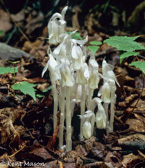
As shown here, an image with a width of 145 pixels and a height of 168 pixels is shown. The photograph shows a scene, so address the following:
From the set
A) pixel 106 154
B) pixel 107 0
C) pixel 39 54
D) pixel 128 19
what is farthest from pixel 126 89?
pixel 107 0

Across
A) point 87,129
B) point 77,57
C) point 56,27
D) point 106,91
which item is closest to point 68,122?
point 87,129

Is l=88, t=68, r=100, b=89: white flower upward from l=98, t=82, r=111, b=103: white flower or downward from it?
upward

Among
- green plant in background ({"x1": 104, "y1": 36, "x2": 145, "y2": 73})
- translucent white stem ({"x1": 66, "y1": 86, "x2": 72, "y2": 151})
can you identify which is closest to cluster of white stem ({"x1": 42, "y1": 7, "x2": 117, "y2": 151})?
translucent white stem ({"x1": 66, "y1": 86, "x2": 72, "y2": 151})

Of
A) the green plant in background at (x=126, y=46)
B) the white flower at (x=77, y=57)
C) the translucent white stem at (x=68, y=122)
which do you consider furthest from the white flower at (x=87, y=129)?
the green plant in background at (x=126, y=46)

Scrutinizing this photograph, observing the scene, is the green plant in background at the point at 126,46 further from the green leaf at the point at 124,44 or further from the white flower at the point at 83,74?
the white flower at the point at 83,74

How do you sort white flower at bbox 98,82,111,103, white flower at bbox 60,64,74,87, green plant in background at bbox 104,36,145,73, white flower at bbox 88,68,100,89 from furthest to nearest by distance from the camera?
green plant in background at bbox 104,36,145,73, white flower at bbox 98,82,111,103, white flower at bbox 88,68,100,89, white flower at bbox 60,64,74,87

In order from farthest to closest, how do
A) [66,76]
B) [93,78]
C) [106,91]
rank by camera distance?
[106,91] < [93,78] < [66,76]

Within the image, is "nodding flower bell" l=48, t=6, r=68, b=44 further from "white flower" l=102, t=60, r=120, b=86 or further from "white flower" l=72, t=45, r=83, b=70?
"white flower" l=102, t=60, r=120, b=86

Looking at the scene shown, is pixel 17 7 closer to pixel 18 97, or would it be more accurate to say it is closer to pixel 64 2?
pixel 64 2

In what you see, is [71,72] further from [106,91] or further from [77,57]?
[106,91]
